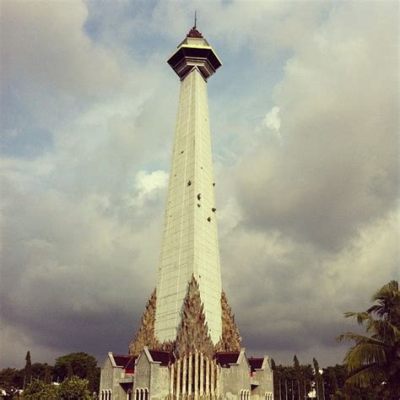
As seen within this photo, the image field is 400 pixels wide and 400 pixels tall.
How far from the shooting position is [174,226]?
53.8 metres

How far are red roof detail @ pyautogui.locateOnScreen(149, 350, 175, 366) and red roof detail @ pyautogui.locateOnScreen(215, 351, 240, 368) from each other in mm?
4727

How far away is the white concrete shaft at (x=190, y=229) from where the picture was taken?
1957 inches

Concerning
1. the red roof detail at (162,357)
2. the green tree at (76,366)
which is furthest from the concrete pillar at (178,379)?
the green tree at (76,366)

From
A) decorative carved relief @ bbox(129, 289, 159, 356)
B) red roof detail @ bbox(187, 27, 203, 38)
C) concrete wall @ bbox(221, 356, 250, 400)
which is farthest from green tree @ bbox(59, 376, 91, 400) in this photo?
red roof detail @ bbox(187, 27, 203, 38)

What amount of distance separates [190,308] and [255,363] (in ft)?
35.3

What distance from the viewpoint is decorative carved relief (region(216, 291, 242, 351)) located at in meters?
50.5

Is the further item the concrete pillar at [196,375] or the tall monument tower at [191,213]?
the tall monument tower at [191,213]

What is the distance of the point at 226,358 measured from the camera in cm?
4634

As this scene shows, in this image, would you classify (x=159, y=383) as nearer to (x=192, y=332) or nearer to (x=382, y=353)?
(x=192, y=332)

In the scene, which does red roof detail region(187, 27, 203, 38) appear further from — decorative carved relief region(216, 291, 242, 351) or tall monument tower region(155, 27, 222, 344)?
decorative carved relief region(216, 291, 242, 351)

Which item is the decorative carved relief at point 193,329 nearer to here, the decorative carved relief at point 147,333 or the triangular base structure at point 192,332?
the triangular base structure at point 192,332

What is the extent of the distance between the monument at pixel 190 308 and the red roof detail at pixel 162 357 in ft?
0.33

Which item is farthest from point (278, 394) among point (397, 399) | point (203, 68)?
point (397, 399)

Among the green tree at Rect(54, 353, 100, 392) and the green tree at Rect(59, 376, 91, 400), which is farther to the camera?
the green tree at Rect(54, 353, 100, 392)
